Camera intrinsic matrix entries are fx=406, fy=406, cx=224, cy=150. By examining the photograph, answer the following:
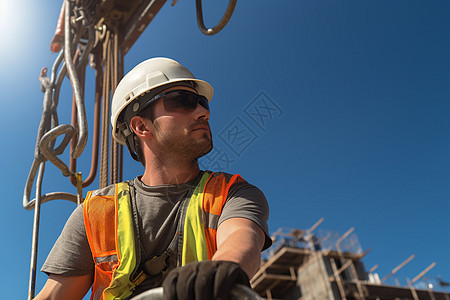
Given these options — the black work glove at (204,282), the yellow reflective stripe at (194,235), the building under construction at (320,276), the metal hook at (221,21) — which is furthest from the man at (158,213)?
the building under construction at (320,276)

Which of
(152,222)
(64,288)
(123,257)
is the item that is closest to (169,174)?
(152,222)

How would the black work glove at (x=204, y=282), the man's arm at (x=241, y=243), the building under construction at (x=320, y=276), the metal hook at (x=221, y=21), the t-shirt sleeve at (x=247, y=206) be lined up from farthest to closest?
the building under construction at (x=320, y=276), the metal hook at (x=221, y=21), the t-shirt sleeve at (x=247, y=206), the man's arm at (x=241, y=243), the black work glove at (x=204, y=282)

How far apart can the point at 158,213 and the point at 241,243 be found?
637 mm

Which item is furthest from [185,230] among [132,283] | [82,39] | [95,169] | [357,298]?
[357,298]

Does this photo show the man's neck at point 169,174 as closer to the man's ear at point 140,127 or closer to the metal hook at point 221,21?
the man's ear at point 140,127

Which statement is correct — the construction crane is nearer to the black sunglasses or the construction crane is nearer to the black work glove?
the black sunglasses

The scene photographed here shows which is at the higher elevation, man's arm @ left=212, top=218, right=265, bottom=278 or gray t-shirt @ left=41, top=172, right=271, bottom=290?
gray t-shirt @ left=41, top=172, right=271, bottom=290

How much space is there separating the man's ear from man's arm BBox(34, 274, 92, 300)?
79 cm

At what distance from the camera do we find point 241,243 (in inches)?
60.2

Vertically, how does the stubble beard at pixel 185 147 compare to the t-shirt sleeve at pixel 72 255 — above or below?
above

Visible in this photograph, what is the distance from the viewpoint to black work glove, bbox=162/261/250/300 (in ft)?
3.58

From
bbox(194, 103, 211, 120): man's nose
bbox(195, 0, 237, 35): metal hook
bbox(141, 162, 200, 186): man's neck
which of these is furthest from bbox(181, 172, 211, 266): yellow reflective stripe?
bbox(195, 0, 237, 35): metal hook

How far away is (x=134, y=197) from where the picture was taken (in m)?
2.12

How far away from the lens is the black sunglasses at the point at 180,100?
2.17 meters
